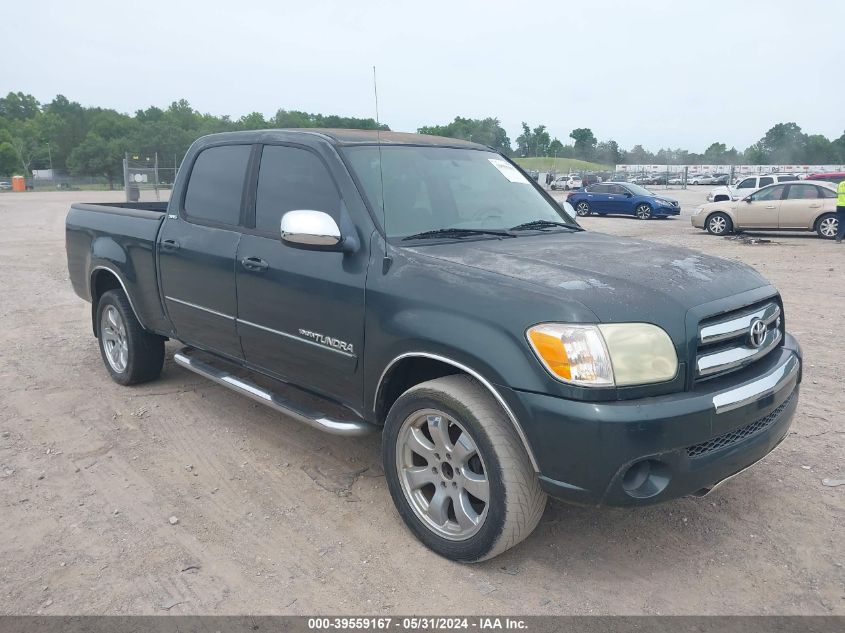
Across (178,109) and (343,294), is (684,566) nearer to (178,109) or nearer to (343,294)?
(343,294)

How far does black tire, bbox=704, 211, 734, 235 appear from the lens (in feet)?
60.0

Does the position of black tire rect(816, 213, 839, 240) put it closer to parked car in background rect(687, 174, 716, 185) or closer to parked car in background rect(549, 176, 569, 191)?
parked car in background rect(549, 176, 569, 191)

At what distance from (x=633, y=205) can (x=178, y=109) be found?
341 ft

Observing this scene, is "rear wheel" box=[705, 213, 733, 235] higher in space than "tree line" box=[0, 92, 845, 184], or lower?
lower

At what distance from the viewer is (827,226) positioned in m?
16.9

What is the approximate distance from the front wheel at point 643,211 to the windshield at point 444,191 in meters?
21.9

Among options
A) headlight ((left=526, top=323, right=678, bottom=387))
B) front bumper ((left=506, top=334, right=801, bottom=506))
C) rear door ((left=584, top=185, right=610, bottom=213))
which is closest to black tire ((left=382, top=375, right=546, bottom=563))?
front bumper ((left=506, top=334, right=801, bottom=506))

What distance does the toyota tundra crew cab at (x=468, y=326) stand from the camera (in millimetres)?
2625

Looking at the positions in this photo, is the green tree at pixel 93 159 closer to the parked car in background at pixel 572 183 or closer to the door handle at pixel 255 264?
the parked car in background at pixel 572 183

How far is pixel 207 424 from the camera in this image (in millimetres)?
4719

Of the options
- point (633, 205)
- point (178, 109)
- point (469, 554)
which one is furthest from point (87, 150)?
point (469, 554)

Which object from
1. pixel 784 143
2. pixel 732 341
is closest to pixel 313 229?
pixel 732 341

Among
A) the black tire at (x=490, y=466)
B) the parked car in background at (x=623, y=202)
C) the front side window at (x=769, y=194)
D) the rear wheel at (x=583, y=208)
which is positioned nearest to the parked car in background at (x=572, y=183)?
the rear wheel at (x=583, y=208)

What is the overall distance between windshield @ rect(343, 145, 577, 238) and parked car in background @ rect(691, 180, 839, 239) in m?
15.5
